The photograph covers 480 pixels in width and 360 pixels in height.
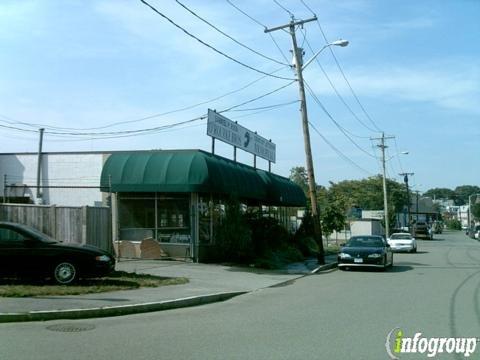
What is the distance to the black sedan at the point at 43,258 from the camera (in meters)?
13.4

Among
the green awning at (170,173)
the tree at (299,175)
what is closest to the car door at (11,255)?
the green awning at (170,173)

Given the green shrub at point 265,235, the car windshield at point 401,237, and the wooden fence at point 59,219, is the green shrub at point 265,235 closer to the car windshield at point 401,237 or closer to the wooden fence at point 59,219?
the wooden fence at point 59,219

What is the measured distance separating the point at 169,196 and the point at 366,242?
8.10 m

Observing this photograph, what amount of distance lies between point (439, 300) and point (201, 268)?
861 cm

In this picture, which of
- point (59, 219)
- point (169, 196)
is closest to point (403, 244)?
point (169, 196)

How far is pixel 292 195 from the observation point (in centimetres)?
3434

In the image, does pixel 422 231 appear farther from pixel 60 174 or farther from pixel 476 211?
pixel 476 211

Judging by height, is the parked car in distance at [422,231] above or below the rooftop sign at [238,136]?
below

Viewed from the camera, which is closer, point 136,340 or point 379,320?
point 136,340

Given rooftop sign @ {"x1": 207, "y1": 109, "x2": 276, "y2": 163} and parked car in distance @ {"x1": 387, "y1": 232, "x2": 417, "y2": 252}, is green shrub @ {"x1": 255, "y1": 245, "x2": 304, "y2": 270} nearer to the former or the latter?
rooftop sign @ {"x1": 207, "y1": 109, "x2": 276, "y2": 163}

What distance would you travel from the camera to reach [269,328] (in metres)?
9.34

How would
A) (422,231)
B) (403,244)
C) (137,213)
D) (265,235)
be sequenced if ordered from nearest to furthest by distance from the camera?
(137,213)
(265,235)
(403,244)
(422,231)

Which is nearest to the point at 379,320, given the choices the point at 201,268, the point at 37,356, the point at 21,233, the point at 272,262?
the point at 37,356

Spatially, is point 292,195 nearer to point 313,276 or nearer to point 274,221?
point 274,221
